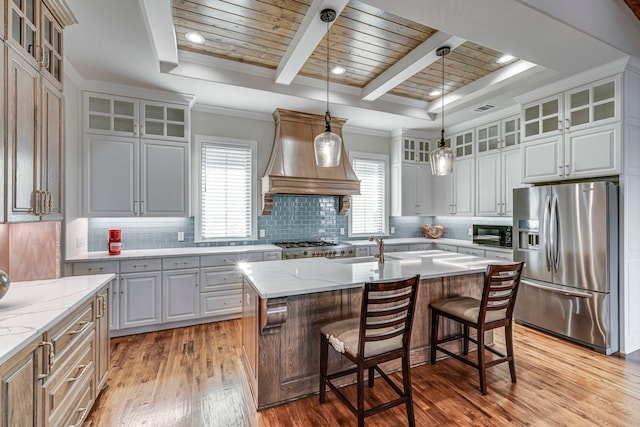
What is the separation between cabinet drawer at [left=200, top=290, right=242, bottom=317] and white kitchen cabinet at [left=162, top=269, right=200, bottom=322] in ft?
0.25

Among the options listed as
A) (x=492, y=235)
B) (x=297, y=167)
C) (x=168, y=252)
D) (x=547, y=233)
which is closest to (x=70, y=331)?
(x=168, y=252)

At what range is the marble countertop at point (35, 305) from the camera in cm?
126

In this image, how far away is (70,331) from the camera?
5.59 feet

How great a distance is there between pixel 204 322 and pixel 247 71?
3138 millimetres

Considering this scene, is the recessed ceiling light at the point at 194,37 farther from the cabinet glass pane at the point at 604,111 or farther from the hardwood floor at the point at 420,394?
the cabinet glass pane at the point at 604,111

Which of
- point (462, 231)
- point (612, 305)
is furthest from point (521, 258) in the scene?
point (462, 231)

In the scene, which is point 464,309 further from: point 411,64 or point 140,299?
point 140,299

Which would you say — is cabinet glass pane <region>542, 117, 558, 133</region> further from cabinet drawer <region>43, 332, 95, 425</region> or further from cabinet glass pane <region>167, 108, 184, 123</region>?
cabinet drawer <region>43, 332, 95, 425</region>

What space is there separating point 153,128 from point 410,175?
414cm

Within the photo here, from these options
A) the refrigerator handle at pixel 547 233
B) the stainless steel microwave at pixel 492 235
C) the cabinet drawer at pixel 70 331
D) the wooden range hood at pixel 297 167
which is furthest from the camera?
the stainless steel microwave at pixel 492 235

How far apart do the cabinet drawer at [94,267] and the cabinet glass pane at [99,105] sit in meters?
1.75

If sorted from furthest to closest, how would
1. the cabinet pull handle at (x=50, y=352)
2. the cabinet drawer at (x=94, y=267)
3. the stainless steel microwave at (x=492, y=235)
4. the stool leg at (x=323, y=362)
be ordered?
the stainless steel microwave at (x=492, y=235), the cabinet drawer at (x=94, y=267), the stool leg at (x=323, y=362), the cabinet pull handle at (x=50, y=352)

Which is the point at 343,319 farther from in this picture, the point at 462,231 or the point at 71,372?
the point at 462,231

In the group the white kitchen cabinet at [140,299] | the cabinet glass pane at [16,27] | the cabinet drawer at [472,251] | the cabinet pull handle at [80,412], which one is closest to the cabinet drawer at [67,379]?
the cabinet pull handle at [80,412]
